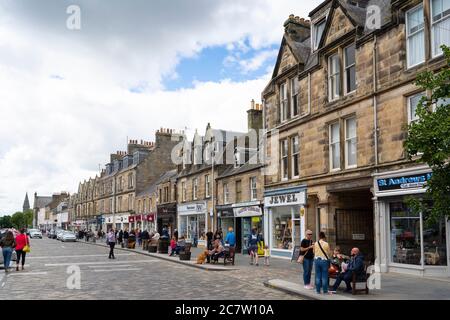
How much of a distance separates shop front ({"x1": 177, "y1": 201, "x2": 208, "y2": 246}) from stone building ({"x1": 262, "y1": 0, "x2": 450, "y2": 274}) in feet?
36.6

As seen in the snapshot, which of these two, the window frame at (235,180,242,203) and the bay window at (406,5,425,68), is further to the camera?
the window frame at (235,180,242,203)

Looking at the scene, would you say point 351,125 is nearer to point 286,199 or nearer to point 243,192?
point 286,199

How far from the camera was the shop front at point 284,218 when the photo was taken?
921 inches

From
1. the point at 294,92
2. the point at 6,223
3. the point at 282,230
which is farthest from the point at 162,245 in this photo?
the point at 6,223

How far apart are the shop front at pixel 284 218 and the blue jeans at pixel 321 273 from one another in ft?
34.4

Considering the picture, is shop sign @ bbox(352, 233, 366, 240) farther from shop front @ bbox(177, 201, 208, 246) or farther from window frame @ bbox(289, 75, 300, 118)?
shop front @ bbox(177, 201, 208, 246)

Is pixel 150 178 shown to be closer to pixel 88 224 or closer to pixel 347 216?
pixel 88 224

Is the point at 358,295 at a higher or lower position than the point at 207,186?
lower

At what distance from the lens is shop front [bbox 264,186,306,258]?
76.8ft

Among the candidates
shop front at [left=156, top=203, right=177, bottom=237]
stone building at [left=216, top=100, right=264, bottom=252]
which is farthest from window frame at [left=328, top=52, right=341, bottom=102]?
shop front at [left=156, top=203, right=177, bottom=237]

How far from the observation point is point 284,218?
25.4 meters

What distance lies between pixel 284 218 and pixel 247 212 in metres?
4.24

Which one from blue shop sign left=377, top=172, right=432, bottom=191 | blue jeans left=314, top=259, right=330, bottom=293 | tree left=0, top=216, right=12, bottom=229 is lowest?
tree left=0, top=216, right=12, bottom=229

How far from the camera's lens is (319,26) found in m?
23.5
